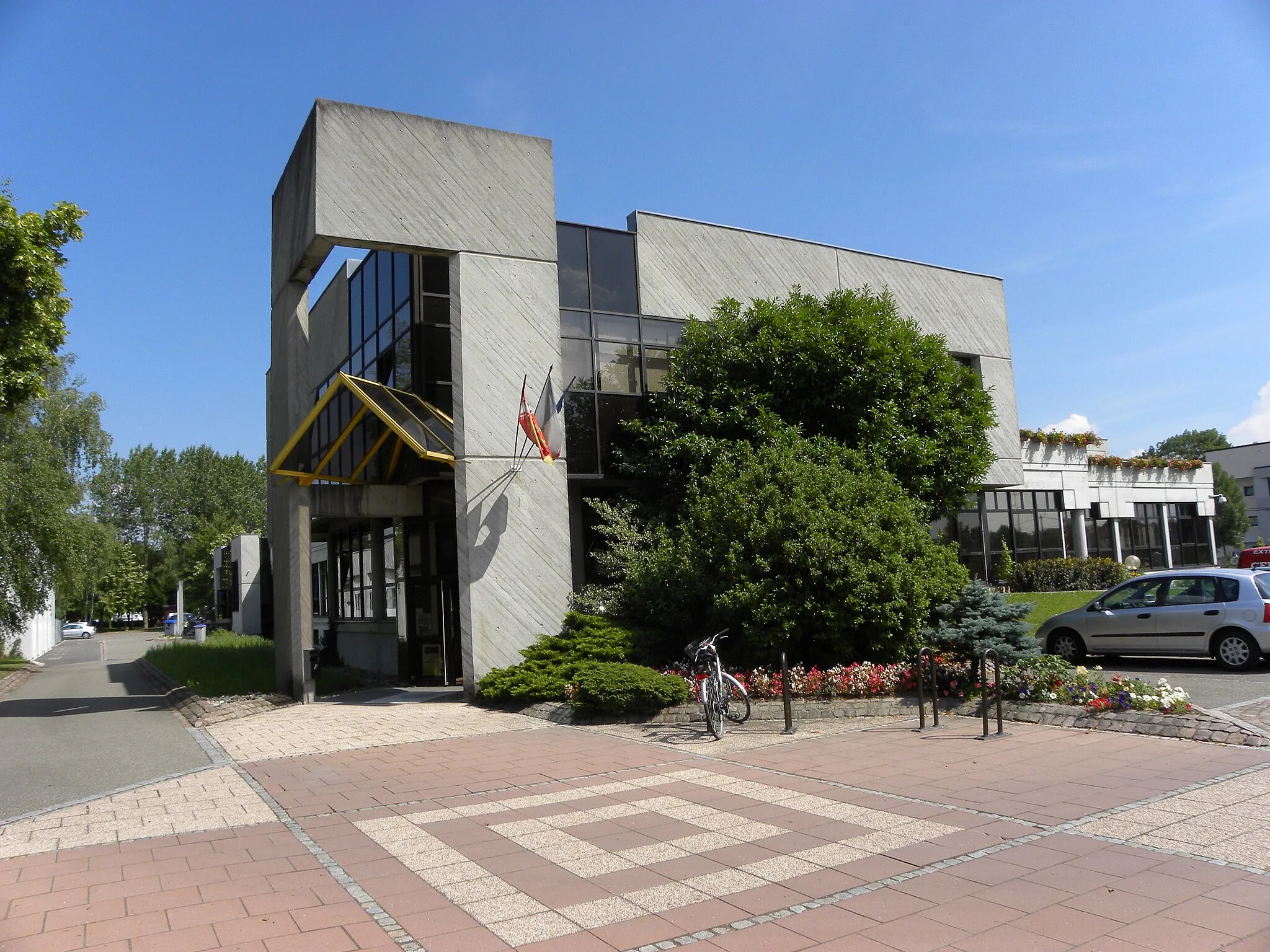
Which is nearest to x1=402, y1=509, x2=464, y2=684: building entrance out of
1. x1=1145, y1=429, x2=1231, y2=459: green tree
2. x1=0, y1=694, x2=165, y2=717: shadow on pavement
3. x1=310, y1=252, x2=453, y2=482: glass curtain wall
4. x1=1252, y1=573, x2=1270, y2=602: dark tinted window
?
x1=310, y1=252, x2=453, y2=482: glass curtain wall

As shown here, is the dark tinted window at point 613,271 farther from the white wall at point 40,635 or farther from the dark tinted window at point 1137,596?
the white wall at point 40,635

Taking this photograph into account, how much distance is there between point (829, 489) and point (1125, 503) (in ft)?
76.5

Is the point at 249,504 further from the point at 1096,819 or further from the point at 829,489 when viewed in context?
the point at 1096,819

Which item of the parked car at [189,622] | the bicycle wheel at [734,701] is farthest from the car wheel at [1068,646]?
the parked car at [189,622]

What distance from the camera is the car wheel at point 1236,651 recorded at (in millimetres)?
12945

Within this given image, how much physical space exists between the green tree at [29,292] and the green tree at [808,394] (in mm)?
9939

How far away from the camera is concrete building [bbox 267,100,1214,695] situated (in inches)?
588

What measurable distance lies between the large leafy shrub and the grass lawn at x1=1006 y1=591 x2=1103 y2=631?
9.53 m

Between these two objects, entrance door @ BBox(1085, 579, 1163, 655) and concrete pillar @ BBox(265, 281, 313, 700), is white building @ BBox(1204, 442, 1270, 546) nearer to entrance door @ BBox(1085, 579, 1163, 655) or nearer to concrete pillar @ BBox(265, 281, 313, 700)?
entrance door @ BBox(1085, 579, 1163, 655)

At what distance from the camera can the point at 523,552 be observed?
1516 cm

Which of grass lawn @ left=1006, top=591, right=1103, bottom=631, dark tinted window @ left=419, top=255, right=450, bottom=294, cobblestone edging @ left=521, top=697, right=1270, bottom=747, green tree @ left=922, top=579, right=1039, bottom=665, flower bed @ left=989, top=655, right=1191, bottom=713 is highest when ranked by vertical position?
dark tinted window @ left=419, top=255, right=450, bottom=294

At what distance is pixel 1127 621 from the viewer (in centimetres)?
1411

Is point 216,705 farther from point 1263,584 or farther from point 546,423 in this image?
point 1263,584

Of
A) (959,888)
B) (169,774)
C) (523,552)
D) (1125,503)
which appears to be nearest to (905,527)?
(523,552)
